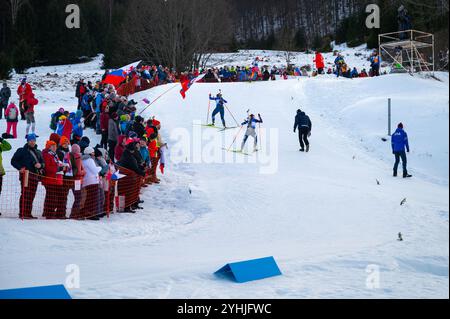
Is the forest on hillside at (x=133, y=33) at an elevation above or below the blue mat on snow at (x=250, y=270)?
above

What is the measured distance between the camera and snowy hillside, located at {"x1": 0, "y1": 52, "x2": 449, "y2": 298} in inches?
314

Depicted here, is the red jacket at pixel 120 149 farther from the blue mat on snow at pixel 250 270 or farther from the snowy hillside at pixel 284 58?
the snowy hillside at pixel 284 58

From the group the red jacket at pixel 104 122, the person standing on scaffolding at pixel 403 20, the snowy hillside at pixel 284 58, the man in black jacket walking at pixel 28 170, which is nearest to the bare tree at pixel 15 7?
the snowy hillside at pixel 284 58

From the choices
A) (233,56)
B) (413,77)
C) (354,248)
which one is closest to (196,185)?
(354,248)

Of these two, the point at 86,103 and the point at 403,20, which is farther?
the point at 403,20

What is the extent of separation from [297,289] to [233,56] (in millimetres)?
63477

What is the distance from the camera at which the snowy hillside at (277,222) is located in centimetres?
798

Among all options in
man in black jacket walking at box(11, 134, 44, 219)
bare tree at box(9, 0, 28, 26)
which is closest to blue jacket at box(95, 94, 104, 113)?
man in black jacket walking at box(11, 134, 44, 219)

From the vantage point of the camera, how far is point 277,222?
12.4 metres

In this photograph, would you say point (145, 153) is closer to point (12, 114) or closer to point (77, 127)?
point (77, 127)

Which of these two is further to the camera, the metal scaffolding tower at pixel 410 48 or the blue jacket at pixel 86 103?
the metal scaffolding tower at pixel 410 48

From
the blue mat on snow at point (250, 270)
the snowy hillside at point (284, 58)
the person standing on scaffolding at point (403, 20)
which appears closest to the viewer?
the blue mat on snow at point (250, 270)

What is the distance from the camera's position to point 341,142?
2183cm

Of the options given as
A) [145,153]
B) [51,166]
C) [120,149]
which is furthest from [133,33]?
[51,166]
